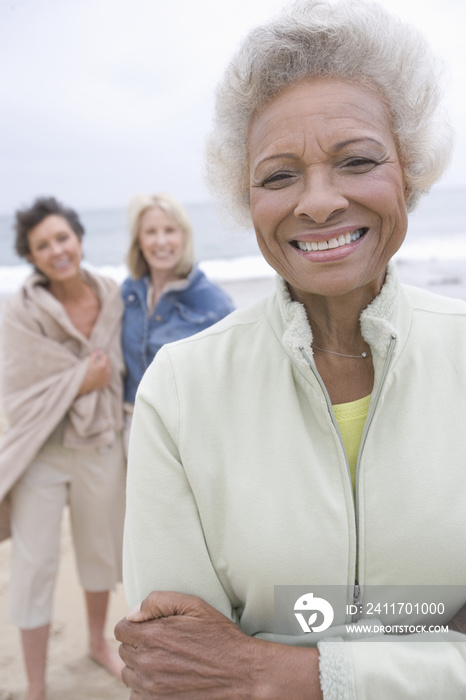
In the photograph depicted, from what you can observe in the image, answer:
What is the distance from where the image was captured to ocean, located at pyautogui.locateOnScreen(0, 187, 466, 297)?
655 inches

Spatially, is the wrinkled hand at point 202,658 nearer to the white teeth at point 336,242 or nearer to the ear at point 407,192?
the white teeth at point 336,242

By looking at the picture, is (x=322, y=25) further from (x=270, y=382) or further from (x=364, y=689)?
(x=364, y=689)

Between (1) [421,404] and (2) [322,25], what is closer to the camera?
(2) [322,25]

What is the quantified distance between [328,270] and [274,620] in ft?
2.63

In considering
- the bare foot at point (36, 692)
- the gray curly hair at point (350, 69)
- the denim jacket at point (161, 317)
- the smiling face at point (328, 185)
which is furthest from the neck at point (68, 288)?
the smiling face at point (328, 185)

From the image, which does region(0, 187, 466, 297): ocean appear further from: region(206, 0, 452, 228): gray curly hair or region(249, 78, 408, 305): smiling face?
region(249, 78, 408, 305): smiling face

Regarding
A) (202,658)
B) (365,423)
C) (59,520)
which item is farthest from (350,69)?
(59,520)

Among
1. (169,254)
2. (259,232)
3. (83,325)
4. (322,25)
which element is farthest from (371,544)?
(169,254)

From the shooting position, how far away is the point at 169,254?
377 cm

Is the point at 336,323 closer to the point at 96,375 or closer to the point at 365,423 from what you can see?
the point at 365,423

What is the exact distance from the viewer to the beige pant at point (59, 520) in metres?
3.11

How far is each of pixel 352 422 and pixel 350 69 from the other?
78cm

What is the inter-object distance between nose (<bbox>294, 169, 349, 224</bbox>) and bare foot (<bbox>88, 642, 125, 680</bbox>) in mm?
2833

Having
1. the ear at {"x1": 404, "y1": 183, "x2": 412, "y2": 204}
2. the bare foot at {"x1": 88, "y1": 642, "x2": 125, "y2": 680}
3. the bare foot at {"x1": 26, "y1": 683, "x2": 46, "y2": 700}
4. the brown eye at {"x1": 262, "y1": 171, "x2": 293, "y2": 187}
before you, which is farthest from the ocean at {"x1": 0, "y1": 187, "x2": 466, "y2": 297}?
the brown eye at {"x1": 262, "y1": 171, "x2": 293, "y2": 187}
